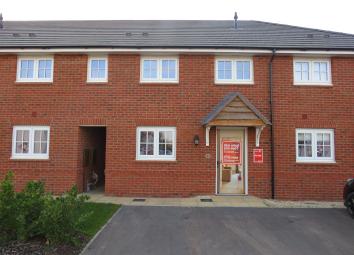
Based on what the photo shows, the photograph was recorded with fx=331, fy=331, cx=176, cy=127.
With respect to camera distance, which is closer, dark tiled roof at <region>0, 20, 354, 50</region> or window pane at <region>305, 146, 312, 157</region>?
window pane at <region>305, 146, 312, 157</region>

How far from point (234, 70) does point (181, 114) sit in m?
2.64

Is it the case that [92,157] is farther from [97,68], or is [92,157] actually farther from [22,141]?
[97,68]

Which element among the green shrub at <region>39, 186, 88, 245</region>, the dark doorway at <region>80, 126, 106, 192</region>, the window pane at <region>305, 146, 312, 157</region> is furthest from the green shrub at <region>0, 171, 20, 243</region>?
the window pane at <region>305, 146, 312, 157</region>

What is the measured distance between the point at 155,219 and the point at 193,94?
5318 millimetres

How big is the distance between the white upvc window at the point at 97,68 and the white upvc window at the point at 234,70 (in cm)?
426

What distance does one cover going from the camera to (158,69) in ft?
41.2

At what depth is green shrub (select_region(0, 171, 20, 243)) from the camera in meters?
6.35

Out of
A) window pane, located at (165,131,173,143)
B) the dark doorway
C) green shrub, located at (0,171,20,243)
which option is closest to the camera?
green shrub, located at (0,171,20,243)

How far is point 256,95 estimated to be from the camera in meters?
12.4

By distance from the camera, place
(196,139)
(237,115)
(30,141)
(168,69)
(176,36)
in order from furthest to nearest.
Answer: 1. (176,36)
2. (168,69)
3. (30,141)
4. (196,139)
5. (237,115)

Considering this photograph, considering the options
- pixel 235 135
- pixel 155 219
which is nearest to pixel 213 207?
pixel 155 219

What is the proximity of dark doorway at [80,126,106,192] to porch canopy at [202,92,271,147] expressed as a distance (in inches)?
190

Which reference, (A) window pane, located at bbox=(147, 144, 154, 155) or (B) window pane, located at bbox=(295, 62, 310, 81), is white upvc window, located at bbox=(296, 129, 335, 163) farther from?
(A) window pane, located at bbox=(147, 144, 154, 155)

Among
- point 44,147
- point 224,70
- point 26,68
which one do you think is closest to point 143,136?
point 44,147
